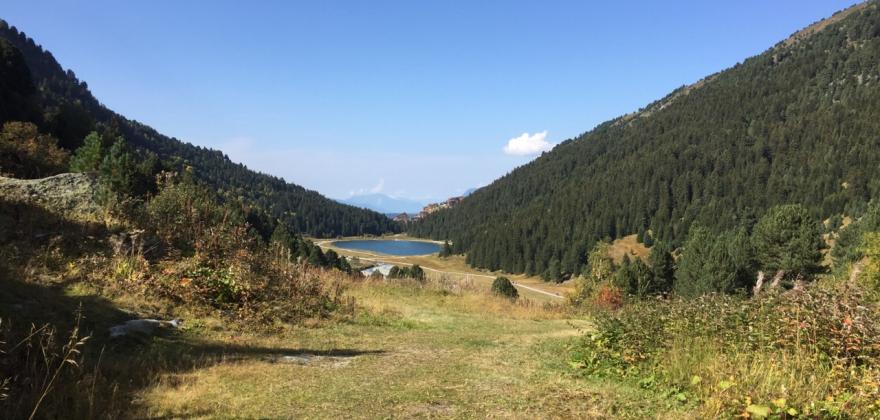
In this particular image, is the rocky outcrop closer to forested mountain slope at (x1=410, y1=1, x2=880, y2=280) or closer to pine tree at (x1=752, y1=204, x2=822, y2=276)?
pine tree at (x1=752, y1=204, x2=822, y2=276)

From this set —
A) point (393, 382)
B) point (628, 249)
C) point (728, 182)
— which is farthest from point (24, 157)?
point (728, 182)

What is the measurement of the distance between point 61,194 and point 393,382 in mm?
11923

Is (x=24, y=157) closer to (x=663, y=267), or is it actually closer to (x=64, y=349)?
(x=64, y=349)

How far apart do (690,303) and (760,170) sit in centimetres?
18060

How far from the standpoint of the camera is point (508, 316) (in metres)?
16.4

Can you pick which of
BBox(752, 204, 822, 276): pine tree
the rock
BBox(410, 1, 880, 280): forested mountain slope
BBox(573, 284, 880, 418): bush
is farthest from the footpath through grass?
BBox(410, 1, 880, 280): forested mountain slope

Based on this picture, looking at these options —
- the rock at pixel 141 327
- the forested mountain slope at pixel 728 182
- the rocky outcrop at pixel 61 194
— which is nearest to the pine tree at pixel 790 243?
the forested mountain slope at pixel 728 182

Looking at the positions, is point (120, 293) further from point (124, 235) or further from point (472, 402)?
point (472, 402)

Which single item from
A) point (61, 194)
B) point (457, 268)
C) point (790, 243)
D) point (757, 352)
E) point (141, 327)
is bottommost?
point (457, 268)

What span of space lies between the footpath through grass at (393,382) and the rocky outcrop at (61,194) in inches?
264

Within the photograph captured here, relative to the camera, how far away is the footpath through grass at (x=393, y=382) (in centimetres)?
534

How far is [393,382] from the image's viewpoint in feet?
22.1

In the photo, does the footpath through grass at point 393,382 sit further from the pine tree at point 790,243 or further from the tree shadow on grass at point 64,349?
the pine tree at point 790,243

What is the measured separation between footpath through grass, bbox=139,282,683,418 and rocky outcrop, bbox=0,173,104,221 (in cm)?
671
